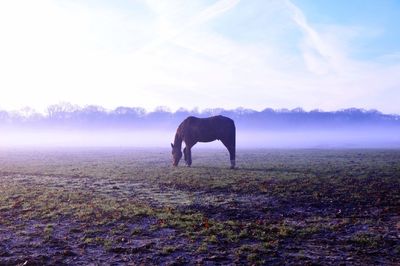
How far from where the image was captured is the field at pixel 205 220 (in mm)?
8906

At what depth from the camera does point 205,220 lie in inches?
475

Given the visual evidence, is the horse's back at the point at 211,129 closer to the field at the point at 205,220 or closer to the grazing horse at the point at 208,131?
the grazing horse at the point at 208,131

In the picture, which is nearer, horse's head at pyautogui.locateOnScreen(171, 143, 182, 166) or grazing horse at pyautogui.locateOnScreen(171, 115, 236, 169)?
grazing horse at pyautogui.locateOnScreen(171, 115, 236, 169)

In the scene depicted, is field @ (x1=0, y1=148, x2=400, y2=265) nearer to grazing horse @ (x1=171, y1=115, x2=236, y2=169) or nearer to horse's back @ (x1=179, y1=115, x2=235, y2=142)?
grazing horse @ (x1=171, y1=115, x2=236, y2=169)

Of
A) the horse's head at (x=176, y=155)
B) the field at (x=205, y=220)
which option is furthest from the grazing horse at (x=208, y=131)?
the field at (x=205, y=220)

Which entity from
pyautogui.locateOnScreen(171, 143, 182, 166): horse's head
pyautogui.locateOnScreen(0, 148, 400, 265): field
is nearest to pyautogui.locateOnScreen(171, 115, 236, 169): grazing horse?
pyautogui.locateOnScreen(171, 143, 182, 166): horse's head

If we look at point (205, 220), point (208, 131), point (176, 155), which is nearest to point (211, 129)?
point (208, 131)

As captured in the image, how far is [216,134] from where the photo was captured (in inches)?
1149

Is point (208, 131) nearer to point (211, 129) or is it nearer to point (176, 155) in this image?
point (211, 129)

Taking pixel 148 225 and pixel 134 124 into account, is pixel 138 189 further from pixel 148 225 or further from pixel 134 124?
pixel 134 124

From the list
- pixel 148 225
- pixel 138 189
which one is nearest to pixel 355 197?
pixel 148 225

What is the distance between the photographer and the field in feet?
29.2

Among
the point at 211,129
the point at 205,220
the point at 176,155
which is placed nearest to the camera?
the point at 205,220

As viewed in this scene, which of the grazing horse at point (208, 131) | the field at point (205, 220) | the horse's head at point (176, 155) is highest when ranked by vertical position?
the grazing horse at point (208, 131)
